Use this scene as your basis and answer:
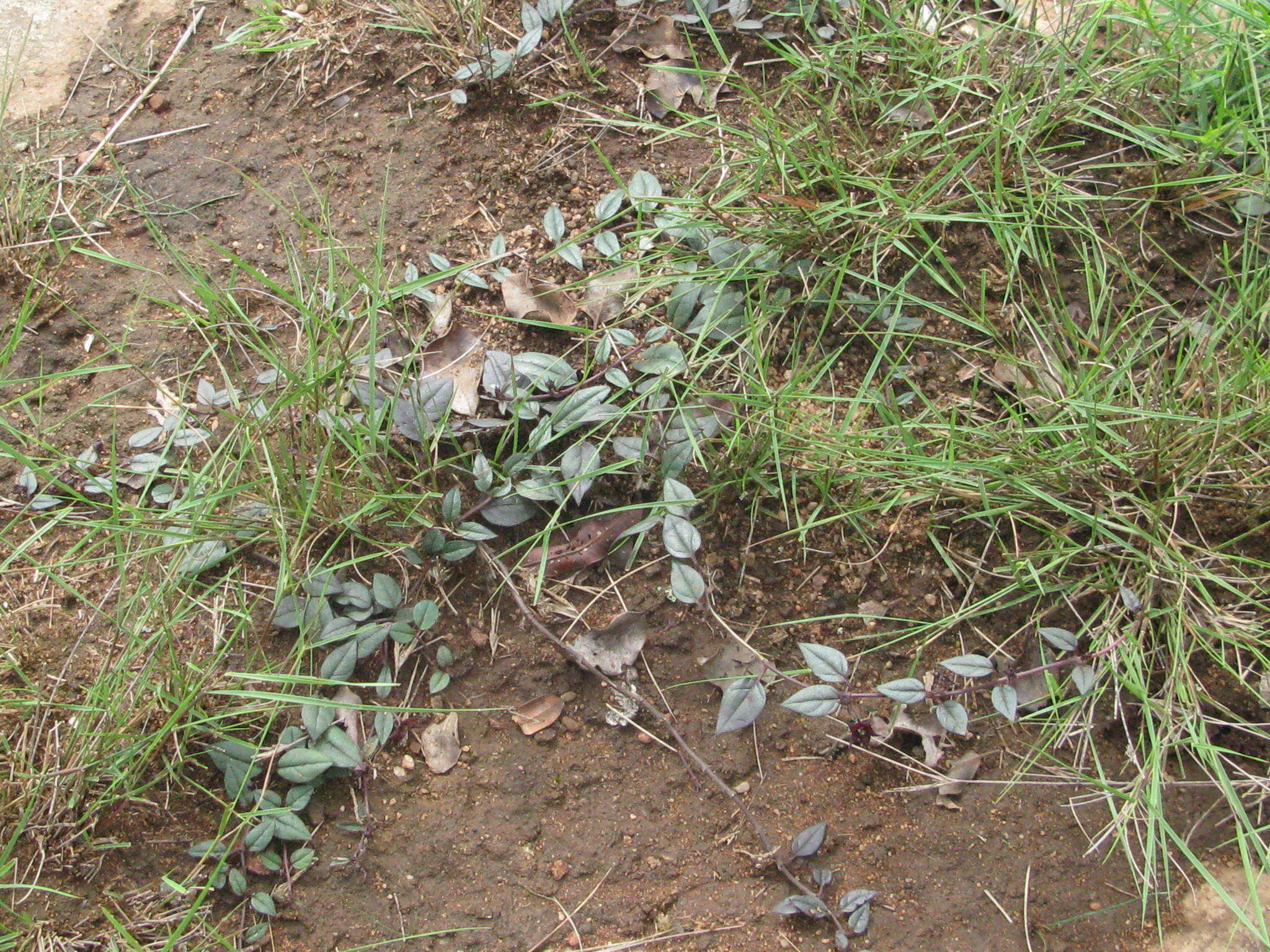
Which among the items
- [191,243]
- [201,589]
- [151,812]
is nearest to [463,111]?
[191,243]

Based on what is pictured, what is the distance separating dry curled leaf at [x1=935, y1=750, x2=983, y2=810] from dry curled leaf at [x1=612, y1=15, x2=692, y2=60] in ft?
5.16

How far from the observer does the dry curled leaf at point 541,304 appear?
6.04 feet

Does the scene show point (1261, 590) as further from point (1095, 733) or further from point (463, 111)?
point (463, 111)

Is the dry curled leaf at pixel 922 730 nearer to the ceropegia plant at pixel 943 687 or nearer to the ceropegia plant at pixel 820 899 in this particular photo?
the ceropegia plant at pixel 943 687

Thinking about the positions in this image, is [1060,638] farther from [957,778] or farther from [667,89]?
[667,89]

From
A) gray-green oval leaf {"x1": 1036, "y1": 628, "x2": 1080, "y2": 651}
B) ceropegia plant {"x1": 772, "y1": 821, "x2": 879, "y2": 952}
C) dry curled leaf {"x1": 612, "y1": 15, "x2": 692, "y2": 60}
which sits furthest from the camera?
dry curled leaf {"x1": 612, "y1": 15, "x2": 692, "y2": 60}

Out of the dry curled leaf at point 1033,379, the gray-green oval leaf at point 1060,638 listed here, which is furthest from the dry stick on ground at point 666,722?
the dry curled leaf at point 1033,379

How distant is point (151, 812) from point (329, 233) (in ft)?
3.51

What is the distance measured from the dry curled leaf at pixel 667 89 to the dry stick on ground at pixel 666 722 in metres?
1.06

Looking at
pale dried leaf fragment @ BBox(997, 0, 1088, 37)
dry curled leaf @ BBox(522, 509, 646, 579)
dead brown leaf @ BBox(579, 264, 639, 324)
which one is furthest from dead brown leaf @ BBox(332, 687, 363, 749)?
pale dried leaf fragment @ BBox(997, 0, 1088, 37)

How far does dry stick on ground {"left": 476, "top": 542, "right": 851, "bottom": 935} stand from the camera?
4.91 feet

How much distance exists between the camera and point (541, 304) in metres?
1.85

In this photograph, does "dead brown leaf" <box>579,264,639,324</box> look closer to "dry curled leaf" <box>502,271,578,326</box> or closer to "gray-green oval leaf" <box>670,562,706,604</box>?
"dry curled leaf" <box>502,271,578,326</box>

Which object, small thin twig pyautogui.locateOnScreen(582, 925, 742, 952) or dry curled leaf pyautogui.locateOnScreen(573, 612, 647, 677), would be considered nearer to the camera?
small thin twig pyautogui.locateOnScreen(582, 925, 742, 952)
